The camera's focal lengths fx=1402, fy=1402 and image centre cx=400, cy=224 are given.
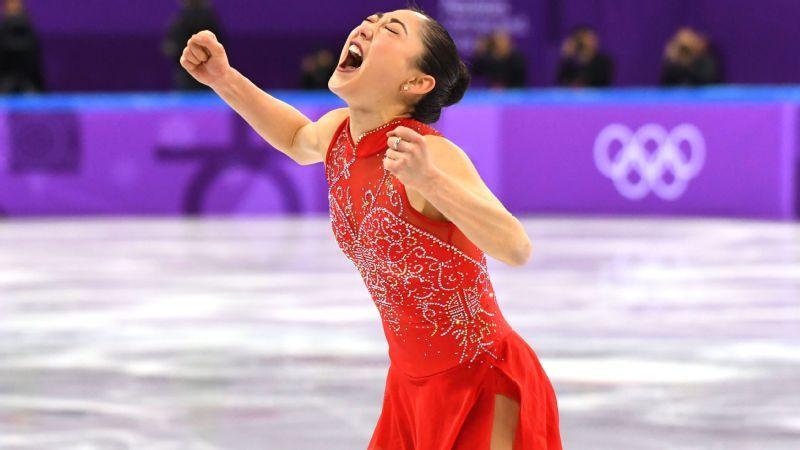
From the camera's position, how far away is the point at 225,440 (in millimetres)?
4262

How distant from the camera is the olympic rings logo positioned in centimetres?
1299

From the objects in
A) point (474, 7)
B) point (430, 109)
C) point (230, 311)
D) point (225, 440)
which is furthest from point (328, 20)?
point (430, 109)

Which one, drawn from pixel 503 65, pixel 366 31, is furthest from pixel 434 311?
pixel 503 65

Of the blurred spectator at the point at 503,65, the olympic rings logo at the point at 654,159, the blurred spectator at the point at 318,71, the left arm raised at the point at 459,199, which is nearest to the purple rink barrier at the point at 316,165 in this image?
the olympic rings logo at the point at 654,159

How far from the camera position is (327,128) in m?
2.92

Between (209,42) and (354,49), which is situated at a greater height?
(209,42)

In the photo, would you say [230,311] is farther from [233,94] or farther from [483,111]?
[483,111]

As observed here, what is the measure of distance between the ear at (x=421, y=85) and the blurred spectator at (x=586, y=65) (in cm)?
1337

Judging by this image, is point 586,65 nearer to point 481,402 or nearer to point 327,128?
point 327,128

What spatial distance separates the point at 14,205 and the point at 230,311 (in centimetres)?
699

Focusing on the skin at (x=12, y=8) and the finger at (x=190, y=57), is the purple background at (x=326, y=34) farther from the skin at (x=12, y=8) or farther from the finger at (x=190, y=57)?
the finger at (x=190, y=57)

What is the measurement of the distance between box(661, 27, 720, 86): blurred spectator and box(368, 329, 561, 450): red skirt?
13.2m

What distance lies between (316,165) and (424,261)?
10.5m

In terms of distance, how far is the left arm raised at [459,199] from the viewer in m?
2.31
